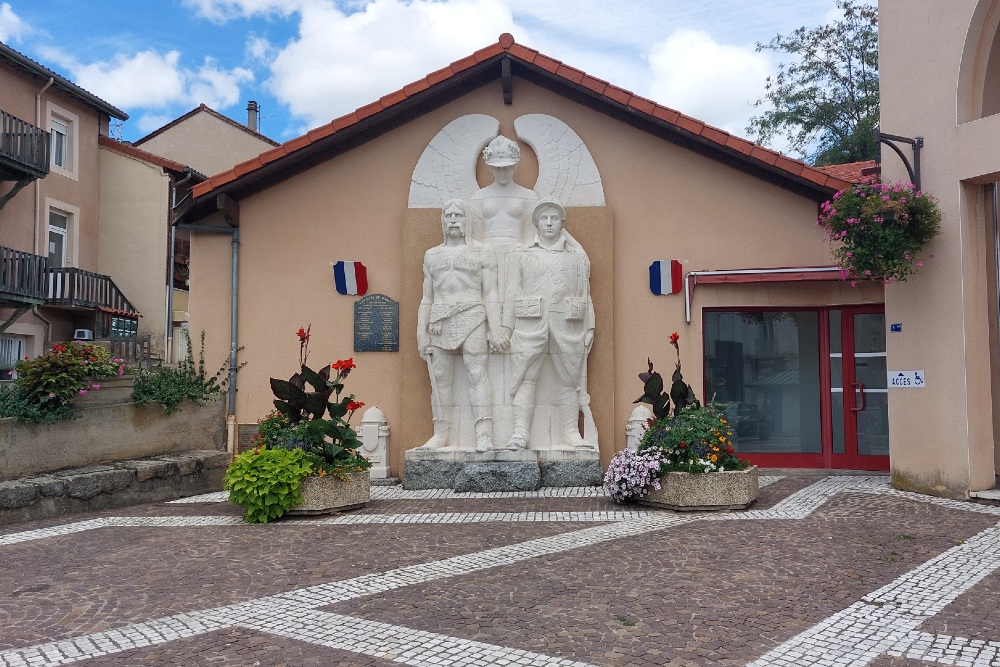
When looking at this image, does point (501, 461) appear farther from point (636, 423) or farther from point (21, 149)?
point (21, 149)

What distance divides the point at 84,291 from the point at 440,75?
38.6 ft

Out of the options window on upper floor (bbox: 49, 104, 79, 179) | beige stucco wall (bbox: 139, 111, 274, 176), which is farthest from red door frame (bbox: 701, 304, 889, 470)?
beige stucco wall (bbox: 139, 111, 274, 176)

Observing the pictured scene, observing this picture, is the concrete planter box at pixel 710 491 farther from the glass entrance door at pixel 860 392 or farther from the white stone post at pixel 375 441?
the white stone post at pixel 375 441

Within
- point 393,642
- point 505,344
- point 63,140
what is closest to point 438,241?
point 505,344

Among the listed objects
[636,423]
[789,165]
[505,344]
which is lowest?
[636,423]

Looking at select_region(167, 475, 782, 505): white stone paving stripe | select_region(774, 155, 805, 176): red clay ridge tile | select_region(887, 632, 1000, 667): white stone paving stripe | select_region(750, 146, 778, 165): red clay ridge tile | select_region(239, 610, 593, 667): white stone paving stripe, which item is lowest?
select_region(887, 632, 1000, 667): white stone paving stripe

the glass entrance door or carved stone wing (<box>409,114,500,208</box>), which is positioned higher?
carved stone wing (<box>409,114,500,208</box>)

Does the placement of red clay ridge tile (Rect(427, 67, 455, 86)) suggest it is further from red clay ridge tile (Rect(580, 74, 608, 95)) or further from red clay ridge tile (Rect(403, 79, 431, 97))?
red clay ridge tile (Rect(580, 74, 608, 95))

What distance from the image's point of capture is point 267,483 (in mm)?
7281

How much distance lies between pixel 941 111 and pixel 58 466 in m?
9.05

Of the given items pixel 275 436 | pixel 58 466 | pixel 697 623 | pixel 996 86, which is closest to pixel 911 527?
pixel 697 623

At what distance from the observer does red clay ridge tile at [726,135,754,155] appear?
9297 mm

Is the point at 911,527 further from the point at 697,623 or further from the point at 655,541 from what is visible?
the point at 697,623

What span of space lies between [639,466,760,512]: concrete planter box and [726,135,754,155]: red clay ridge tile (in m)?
3.70
